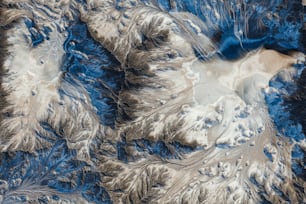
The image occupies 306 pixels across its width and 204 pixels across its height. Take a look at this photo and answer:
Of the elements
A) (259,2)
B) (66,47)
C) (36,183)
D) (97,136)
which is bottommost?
(36,183)

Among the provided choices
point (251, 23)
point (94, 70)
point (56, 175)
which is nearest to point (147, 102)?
point (94, 70)

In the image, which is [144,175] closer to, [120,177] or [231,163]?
[120,177]

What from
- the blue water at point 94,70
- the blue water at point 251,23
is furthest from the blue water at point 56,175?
the blue water at point 251,23

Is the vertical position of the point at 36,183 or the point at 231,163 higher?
the point at 231,163

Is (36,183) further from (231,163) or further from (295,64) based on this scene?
(295,64)

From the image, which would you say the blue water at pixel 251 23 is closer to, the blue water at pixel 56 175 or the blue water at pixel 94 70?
the blue water at pixel 94 70

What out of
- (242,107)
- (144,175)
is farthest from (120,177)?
(242,107)

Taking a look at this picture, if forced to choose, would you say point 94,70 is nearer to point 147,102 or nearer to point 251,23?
point 147,102
